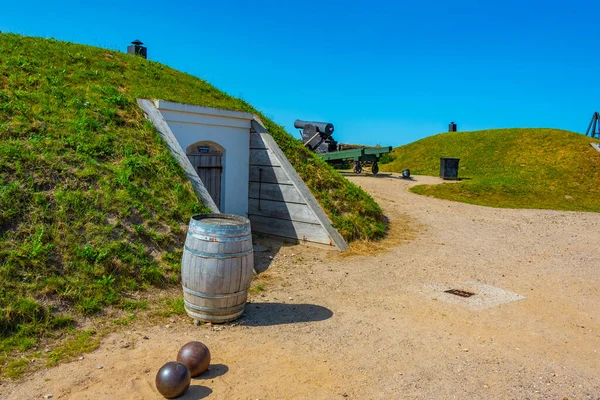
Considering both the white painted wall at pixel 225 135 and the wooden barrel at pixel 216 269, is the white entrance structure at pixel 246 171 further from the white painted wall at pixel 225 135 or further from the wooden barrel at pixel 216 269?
the wooden barrel at pixel 216 269

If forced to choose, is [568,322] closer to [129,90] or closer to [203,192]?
[203,192]

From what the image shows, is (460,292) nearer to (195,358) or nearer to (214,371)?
(214,371)

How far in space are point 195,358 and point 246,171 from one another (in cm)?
751

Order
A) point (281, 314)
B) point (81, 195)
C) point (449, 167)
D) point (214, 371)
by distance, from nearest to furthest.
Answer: point (214, 371) → point (281, 314) → point (81, 195) → point (449, 167)

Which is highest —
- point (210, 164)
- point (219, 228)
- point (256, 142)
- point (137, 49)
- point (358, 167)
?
point (137, 49)

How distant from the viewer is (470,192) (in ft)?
68.9

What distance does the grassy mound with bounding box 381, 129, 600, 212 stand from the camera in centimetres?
2078

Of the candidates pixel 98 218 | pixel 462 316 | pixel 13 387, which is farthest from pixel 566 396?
pixel 98 218

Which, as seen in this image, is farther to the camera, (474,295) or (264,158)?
(264,158)

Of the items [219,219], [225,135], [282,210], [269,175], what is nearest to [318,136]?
[269,175]

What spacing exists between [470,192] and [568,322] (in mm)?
15198

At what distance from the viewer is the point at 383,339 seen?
5590 millimetres

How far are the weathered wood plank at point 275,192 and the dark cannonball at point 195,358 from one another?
638cm

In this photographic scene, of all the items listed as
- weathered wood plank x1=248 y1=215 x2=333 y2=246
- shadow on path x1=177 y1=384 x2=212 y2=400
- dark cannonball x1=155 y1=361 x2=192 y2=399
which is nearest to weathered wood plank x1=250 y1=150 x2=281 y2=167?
weathered wood plank x1=248 y1=215 x2=333 y2=246
